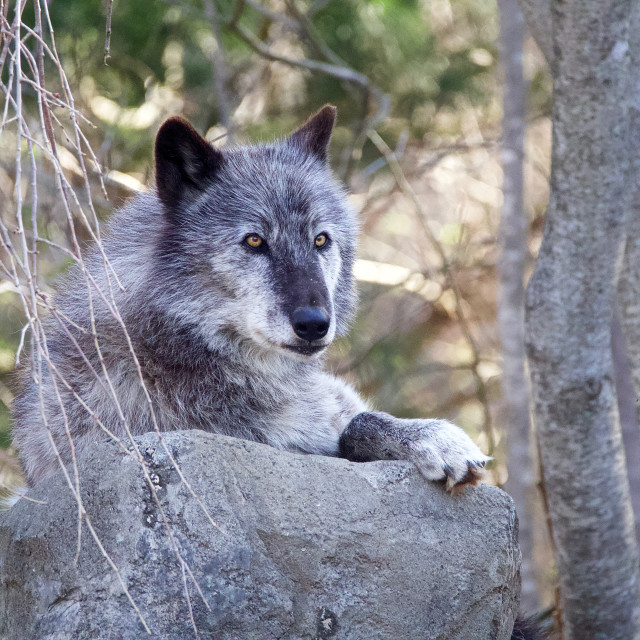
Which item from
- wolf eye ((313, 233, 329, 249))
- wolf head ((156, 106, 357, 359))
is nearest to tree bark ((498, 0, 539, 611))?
wolf head ((156, 106, 357, 359))

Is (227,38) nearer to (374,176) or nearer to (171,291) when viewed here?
(374,176)

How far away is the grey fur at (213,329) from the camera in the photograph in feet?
11.2

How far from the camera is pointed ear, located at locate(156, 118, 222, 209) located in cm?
367

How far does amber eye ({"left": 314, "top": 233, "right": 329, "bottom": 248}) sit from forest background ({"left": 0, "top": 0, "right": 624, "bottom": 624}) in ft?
6.56

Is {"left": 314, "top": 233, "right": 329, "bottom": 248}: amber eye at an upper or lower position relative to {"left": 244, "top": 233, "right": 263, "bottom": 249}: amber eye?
upper

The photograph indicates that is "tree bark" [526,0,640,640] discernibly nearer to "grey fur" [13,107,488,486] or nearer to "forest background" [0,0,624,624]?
"grey fur" [13,107,488,486]

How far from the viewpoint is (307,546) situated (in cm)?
279

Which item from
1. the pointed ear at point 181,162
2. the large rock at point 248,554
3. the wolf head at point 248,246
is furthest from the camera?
the pointed ear at point 181,162

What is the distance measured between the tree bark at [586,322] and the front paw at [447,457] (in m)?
1.15

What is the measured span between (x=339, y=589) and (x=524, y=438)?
4306 millimetres

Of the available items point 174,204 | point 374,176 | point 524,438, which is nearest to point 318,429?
point 174,204

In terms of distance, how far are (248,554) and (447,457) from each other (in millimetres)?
868

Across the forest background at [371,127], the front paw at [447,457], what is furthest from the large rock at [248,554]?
the forest background at [371,127]

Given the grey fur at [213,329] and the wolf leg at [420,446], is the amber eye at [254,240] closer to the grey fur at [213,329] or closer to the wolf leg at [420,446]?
the grey fur at [213,329]
